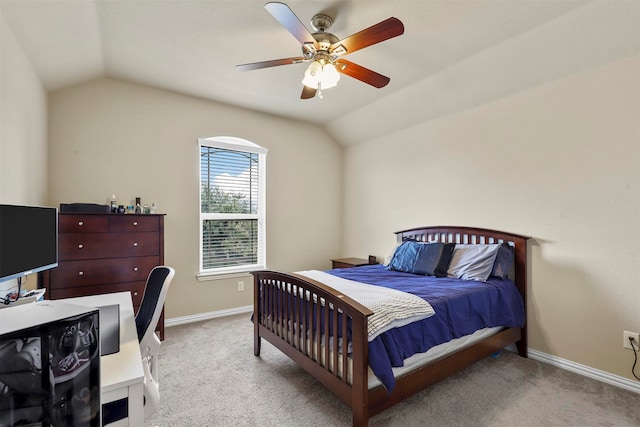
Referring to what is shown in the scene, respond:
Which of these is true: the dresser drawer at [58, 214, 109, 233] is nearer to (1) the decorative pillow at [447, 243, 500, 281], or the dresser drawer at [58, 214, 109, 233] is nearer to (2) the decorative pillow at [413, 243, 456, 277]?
(2) the decorative pillow at [413, 243, 456, 277]

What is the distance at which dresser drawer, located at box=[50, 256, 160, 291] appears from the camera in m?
2.52

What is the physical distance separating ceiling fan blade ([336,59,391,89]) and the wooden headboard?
5.86ft

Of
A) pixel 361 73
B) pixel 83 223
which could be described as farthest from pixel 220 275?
pixel 361 73

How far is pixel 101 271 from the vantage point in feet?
8.75

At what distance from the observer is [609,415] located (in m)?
1.88

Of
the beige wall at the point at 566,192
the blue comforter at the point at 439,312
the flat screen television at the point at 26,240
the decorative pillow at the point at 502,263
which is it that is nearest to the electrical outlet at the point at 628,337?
the beige wall at the point at 566,192

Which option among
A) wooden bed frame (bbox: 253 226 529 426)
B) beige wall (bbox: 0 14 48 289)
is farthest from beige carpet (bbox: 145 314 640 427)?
beige wall (bbox: 0 14 48 289)

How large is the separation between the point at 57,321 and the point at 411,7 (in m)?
2.38

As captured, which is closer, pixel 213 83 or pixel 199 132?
pixel 213 83

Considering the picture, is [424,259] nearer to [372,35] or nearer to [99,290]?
[372,35]

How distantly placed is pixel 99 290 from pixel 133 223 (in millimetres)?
638

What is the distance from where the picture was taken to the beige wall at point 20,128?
1.81 m

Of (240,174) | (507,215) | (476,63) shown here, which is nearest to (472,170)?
(507,215)

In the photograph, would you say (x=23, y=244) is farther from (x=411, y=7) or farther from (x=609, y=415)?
(x=609, y=415)
